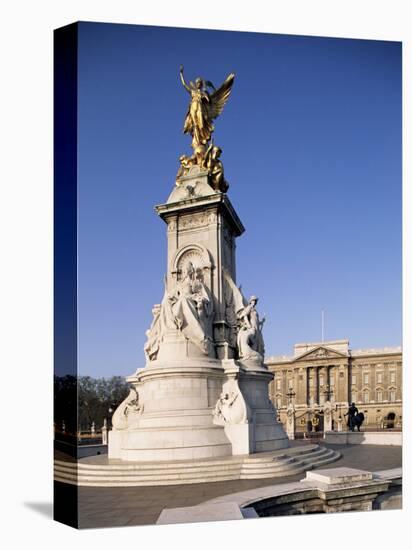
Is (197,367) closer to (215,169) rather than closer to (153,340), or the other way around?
(153,340)

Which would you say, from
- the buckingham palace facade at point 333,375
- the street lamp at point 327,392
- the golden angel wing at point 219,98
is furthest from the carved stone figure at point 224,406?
the street lamp at point 327,392

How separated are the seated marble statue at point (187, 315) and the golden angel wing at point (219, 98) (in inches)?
163

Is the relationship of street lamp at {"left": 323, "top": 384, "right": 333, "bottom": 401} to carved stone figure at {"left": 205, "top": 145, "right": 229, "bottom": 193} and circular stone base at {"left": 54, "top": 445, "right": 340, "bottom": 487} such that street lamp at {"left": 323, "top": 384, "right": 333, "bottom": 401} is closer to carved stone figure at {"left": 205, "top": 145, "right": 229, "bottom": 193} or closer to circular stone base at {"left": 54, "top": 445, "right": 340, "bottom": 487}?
carved stone figure at {"left": 205, "top": 145, "right": 229, "bottom": 193}

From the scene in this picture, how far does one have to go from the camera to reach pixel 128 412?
1597 cm

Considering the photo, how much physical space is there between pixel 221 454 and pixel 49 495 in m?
3.78

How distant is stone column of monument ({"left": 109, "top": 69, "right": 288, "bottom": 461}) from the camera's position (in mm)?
14648

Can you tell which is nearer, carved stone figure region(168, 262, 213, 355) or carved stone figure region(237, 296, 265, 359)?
carved stone figure region(168, 262, 213, 355)

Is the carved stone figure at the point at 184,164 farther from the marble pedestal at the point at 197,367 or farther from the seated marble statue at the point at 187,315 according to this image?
the seated marble statue at the point at 187,315

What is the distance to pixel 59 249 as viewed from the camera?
11.1 metres

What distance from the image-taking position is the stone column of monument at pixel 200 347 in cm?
1465

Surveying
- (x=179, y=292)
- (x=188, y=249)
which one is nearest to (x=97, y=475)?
(x=179, y=292)

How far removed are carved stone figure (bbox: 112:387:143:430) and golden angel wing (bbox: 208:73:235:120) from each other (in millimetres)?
7388

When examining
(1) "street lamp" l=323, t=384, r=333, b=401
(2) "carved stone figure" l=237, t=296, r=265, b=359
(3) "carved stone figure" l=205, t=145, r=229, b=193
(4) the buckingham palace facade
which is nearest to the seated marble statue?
(2) "carved stone figure" l=237, t=296, r=265, b=359

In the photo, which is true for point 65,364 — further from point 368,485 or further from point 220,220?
point 220,220
